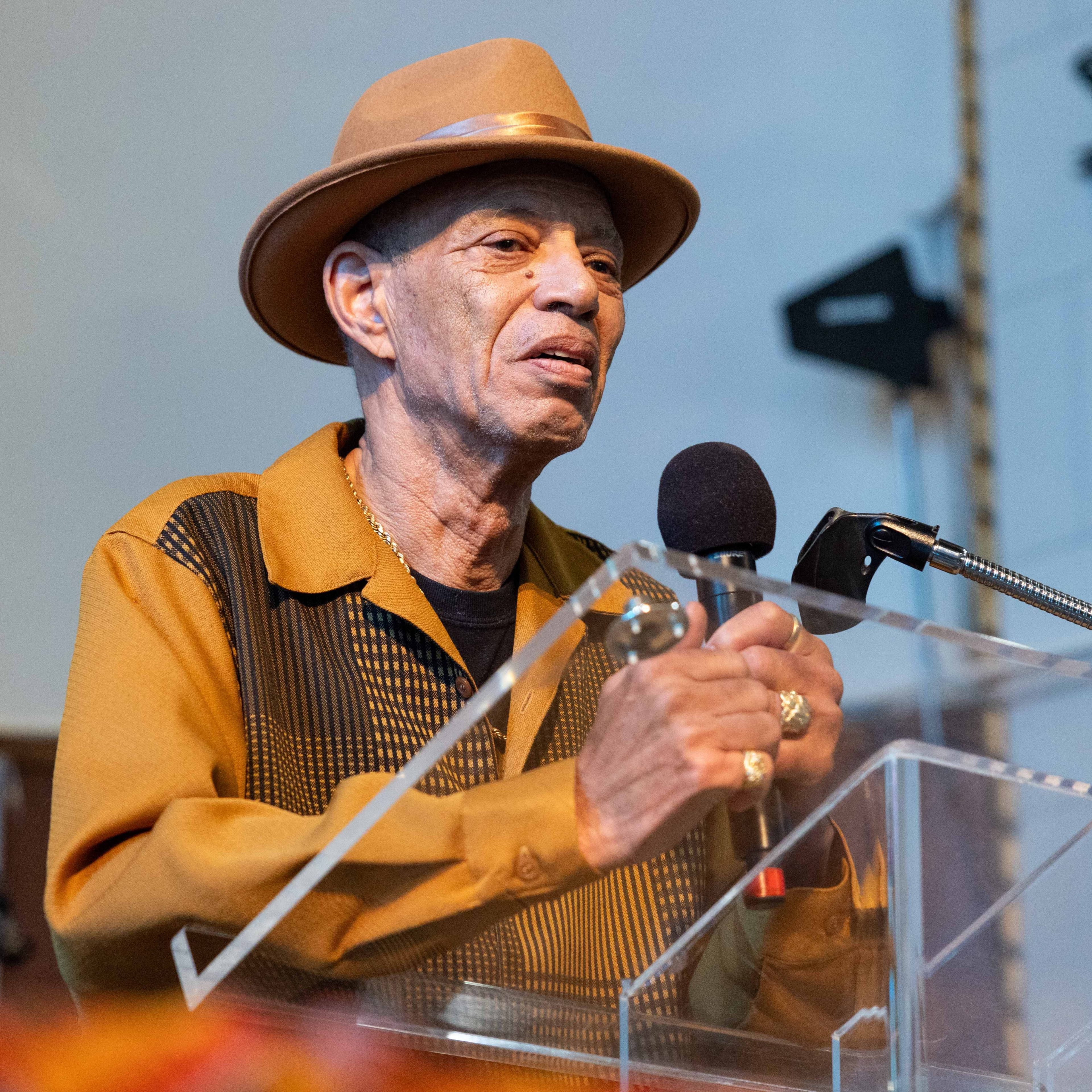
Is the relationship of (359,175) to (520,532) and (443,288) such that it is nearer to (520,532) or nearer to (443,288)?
(443,288)

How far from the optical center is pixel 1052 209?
142 inches

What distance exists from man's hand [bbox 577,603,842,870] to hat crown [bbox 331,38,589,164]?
1.04 meters

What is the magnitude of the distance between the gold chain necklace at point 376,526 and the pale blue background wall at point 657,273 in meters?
1.46

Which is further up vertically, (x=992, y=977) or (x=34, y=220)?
(x=34, y=220)

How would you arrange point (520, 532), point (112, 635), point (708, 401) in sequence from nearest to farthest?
point (112, 635)
point (520, 532)
point (708, 401)

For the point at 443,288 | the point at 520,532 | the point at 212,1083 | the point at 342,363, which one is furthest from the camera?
the point at 342,363

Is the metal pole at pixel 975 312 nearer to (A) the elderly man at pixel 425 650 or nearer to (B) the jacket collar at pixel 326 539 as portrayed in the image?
(A) the elderly man at pixel 425 650

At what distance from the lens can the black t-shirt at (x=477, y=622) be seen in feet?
5.79

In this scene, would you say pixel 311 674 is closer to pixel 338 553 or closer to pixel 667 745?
pixel 338 553

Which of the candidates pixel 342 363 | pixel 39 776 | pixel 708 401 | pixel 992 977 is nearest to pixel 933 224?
pixel 708 401

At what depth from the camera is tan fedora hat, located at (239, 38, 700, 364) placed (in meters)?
1.72

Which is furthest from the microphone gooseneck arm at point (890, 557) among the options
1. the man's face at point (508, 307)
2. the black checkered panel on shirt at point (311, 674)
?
the man's face at point (508, 307)

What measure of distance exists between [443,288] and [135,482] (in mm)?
1716

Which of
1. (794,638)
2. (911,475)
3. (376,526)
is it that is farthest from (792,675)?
(911,475)
